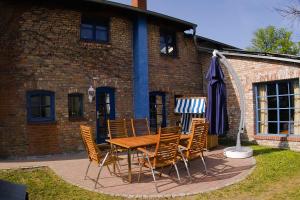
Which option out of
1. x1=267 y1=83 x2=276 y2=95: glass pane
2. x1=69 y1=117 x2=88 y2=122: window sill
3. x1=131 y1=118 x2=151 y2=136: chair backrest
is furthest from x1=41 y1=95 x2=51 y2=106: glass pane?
x1=267 y1=83 x2=276 y2=95: glass pane

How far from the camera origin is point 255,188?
5.72 m

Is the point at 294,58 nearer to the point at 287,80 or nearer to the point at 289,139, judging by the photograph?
the point at 287,80

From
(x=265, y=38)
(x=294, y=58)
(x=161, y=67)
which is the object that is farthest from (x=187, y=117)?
(x=265, y=38)

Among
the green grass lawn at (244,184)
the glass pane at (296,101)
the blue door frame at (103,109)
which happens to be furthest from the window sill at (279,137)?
the blue door frame at (103,109)

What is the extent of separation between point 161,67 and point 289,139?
529 centimetres

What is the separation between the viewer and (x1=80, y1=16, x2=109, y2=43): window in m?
10.5

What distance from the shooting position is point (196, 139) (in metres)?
6.71

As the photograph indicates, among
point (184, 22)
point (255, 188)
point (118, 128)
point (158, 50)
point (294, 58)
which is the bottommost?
point (255, 188)

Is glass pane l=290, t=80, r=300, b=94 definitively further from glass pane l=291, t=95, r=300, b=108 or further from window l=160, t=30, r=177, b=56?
window l=160, t=30, r=177, b=56

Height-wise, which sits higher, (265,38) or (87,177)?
(265,38)

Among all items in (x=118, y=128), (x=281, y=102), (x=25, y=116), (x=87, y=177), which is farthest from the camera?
(x=281, y=102)

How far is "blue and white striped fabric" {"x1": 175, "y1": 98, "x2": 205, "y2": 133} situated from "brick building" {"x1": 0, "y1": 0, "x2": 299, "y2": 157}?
58 cm

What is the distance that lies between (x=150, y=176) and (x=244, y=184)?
1978 millimetres

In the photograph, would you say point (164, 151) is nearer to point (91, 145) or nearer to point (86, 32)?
point (91, 145)
